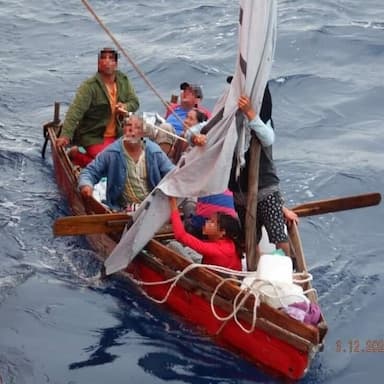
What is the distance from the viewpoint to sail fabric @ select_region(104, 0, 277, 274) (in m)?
8.12

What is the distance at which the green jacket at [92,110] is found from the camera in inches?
455

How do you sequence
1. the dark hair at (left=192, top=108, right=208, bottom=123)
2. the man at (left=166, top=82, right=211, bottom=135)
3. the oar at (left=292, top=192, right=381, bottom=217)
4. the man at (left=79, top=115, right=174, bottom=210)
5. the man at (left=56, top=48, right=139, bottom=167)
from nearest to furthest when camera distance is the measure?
the oar at (left=292, top=192, right=381, bottom=217), the man at (left=79, top=115, right=174, bottom=210), the dark hair at (left=192, top=108, right=208, bottom=123), the man at (left=166, top=82, right=211, bottom=135), the man at (left=56, top=48, right=139, bottom=167)

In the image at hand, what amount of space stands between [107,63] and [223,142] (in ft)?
11.2

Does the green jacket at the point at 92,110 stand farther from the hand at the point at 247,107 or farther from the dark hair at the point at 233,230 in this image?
the hand at the point at 247,107

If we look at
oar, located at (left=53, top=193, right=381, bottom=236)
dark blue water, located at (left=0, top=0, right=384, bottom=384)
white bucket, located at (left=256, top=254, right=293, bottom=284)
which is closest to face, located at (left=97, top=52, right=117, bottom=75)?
dark blue water, located at (left=0, top=0, right=384, bottom=384)

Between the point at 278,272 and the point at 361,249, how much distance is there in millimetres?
3190

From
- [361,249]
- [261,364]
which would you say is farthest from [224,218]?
[361,249]

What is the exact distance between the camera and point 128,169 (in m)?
10.0

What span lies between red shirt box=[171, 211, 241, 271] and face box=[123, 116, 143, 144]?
1248 millimetres

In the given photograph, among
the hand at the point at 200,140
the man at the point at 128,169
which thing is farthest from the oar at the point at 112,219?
the hand at the point at 200,140

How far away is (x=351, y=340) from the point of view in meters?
9.27

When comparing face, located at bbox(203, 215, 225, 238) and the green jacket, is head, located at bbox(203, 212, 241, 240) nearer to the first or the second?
face, located at bbox(203, 215, 225, 238)

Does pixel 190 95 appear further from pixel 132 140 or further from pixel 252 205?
pixel 252 205

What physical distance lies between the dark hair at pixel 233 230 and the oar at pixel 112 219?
36.6 inches
